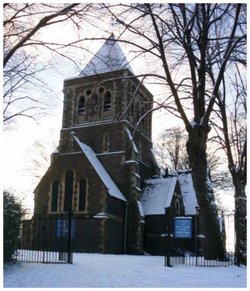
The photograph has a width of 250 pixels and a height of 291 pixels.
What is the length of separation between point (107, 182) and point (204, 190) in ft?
56.5

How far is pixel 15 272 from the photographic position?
9711mm

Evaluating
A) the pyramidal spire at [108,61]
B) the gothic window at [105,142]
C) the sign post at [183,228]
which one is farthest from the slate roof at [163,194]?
the sign post at [183,228]

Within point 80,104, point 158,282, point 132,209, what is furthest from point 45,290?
point 80,104

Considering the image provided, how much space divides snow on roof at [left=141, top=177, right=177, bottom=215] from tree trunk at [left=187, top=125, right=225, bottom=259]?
18035 millimetres

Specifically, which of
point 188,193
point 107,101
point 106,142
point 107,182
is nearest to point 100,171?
point 107,182

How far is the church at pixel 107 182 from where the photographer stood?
29391mm

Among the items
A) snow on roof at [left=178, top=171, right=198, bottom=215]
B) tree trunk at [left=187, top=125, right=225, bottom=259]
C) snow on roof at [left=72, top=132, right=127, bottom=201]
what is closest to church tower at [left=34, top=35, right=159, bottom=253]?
snow on roof at [left=72, top=132, right=127, bottom=201]

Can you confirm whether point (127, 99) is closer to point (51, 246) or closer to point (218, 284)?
point (51, 246)

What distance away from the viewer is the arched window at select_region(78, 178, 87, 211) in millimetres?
30297

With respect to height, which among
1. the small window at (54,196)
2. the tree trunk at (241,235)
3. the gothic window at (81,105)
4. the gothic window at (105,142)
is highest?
the gothic window at (81,105)

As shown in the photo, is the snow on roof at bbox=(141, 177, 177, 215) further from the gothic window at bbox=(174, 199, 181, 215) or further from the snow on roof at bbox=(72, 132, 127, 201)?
the snow on roof at bbox=(72, 132, 127, 201)

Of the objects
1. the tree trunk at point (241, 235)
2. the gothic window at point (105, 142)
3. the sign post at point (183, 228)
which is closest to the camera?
the sign post at point (183, 228)

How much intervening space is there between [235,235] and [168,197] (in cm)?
2012

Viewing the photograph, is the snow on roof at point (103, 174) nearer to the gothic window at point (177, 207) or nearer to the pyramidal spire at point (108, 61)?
the gothic window at point (177, 207)
